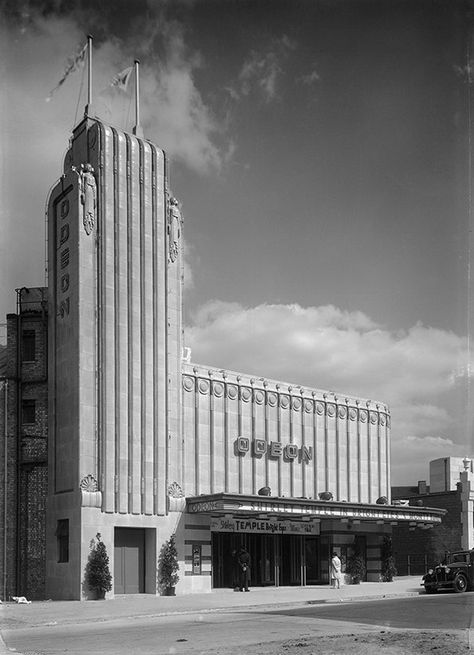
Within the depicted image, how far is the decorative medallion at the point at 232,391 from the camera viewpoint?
4656 centimetres

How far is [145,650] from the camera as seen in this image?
19.2 meters

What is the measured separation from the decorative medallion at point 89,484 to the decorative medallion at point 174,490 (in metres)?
4.06

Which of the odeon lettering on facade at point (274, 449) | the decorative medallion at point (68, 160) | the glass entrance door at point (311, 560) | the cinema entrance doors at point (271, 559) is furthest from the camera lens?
the glass entrance door at point (311, 560)

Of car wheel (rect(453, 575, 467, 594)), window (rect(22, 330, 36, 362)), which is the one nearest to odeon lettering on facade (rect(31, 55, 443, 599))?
window (rect(22, 330, 36, 362))

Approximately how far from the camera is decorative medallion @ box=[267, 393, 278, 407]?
48.5m

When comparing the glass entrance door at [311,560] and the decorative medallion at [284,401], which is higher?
the decorative medallion at [284,401]

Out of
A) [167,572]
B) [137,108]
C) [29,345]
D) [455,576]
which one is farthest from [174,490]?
[137,108]

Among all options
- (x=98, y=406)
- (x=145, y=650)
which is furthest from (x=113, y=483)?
(x=145, y=650)

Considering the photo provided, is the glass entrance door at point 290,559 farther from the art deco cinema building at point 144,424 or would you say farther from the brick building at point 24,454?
the brick building at point 24,454

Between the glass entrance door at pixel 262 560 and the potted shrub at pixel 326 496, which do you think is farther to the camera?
the potted shrub at pixel 326 496

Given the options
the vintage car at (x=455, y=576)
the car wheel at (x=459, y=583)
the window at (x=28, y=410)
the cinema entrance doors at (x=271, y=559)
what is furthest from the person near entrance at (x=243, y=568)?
the window at (x=28, y=410)

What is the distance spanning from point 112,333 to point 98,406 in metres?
3.33

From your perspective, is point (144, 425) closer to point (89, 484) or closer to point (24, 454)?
point (89, 484)

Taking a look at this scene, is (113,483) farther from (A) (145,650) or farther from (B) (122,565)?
(A) (145,650)
